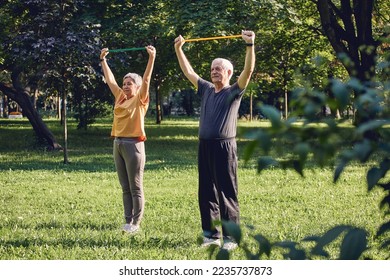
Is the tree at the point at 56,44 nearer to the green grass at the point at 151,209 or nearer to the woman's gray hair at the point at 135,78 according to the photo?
the green grass at the point at 151,209

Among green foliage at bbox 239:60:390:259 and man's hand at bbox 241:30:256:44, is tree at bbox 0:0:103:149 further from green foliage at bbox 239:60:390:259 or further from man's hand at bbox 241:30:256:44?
green foliage at bbox 239:60:390:259

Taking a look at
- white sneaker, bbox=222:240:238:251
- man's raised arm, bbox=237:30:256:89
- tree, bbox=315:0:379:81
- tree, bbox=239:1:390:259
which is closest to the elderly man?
man's raised arm, bbox=237:30:256:89

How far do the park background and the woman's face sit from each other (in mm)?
1639

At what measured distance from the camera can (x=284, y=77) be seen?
1017 inches

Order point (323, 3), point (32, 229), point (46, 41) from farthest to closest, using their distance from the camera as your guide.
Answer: point (323, 3)
point (46, 41)
point (32, 229)

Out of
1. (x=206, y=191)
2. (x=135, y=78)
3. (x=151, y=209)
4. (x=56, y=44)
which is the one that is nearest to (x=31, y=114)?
(x=56, y=44)

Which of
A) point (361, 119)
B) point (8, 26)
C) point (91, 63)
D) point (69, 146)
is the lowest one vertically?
point (69, 146)

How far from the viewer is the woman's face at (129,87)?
7.62m

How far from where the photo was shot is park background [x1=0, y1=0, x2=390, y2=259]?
191cm

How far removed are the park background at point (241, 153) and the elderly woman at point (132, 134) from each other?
479 millimetres

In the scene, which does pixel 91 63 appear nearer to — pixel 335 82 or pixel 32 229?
pixel 32 229

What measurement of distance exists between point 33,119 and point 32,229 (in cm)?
1394

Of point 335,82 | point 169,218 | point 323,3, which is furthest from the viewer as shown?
point 323,3

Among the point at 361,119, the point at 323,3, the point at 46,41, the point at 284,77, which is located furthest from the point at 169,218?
the point at 284,77
